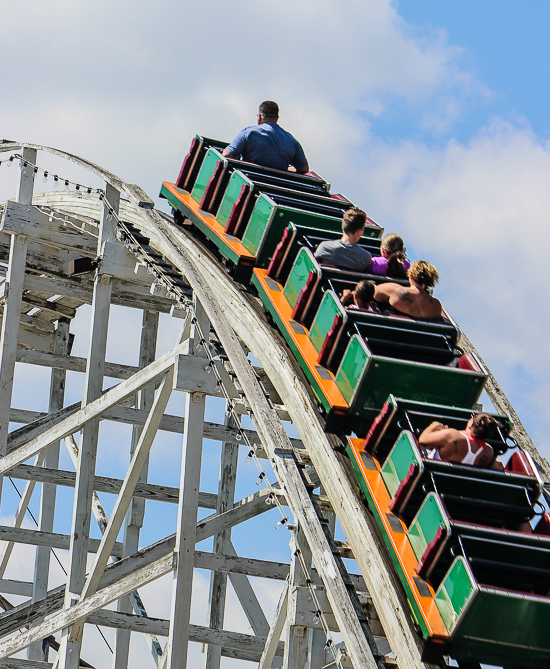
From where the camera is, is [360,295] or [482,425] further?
[360,295]

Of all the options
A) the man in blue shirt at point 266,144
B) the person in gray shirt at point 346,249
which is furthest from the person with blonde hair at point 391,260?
the man in blue shirt at point 266,144

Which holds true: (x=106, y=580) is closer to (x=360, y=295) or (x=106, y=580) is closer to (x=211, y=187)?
(x=360, y=295)

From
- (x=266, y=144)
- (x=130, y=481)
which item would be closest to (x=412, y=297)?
(x=130, y=481)

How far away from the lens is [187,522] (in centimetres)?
697

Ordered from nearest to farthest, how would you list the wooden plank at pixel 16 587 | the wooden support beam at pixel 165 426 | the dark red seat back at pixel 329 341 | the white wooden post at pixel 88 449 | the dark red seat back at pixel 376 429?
1. the dark red seat back at pixel 376 429
2. the dark red seat back at pixel 329 341
3. the white wooden post at pixel 88 449
4. the wooden support beam at pixel 165 426
5. the wooden plank at pixel 16 587

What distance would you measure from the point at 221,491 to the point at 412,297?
4.47 metres

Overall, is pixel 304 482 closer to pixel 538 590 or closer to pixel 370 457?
pixel 370 457

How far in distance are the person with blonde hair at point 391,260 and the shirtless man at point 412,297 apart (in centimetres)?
65

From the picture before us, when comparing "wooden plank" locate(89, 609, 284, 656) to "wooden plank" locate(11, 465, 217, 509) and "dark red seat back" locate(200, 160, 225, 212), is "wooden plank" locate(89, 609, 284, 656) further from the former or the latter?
"dark red seat back" locate(200, 160, 225, 212)

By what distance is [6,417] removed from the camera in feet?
30.2

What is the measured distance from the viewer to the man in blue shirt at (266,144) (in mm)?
9477

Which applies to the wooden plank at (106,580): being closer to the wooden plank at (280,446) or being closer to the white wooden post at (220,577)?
the wooden plank at (280,446)

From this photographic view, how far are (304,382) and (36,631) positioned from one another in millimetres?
3034

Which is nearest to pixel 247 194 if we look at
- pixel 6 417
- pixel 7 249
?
pixel 6 417
